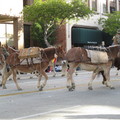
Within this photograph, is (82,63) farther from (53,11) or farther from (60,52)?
(53,11)

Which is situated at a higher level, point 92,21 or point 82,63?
point 92,21

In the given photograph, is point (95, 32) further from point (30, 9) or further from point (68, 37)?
point (30, 9)

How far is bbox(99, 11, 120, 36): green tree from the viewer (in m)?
43.0

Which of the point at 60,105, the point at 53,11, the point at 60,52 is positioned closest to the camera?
the point at 60,105

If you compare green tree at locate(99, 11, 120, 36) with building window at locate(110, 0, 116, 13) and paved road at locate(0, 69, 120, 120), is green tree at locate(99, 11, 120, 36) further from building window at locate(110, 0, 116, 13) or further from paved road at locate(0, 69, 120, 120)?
paved road at locate(0, 69, 120, 120)

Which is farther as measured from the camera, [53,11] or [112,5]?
[112,5]

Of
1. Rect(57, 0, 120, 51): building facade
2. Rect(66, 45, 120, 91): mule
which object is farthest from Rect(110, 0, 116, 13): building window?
Rect(66, 45, 120, 91): mule

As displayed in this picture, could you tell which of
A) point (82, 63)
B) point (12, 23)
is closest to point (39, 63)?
point (82, 63)

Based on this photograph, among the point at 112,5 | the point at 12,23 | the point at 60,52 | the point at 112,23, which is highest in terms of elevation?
the point at 112,5

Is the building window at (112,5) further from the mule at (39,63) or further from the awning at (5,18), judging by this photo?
the mule at (39,63)

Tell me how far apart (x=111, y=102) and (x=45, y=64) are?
13.4 ft

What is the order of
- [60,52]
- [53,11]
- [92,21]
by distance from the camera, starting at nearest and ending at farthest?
[60,52]
[53,11]
[92,21]

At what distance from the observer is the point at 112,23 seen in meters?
43.5

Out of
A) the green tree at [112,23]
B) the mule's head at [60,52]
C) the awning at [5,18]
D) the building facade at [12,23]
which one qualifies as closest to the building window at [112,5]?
the green tree at [112,23]
